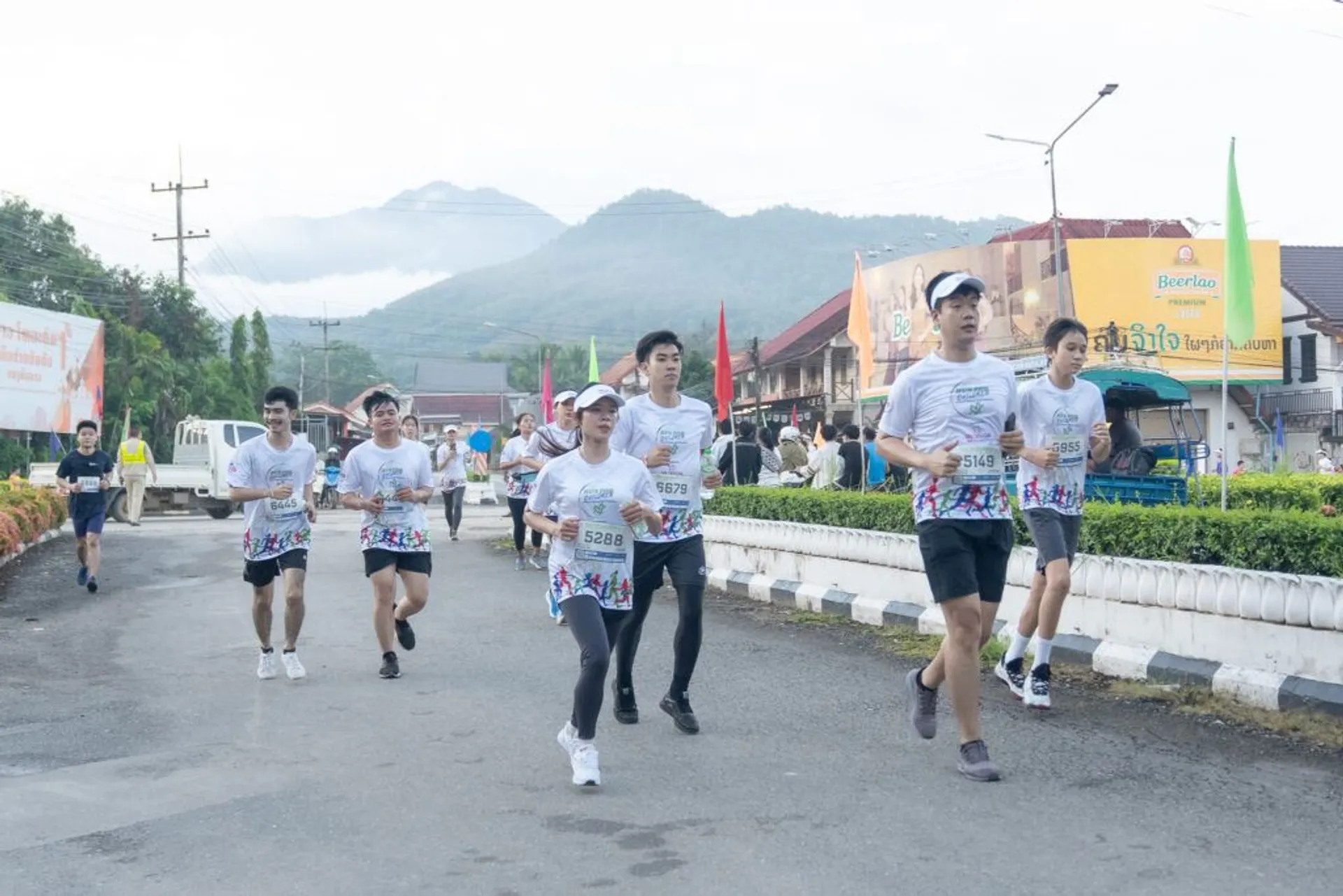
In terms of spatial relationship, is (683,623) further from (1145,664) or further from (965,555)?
(1145,664)

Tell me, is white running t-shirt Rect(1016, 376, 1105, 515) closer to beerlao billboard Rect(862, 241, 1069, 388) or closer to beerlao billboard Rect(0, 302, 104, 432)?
beerlao billboard Rect(0, 302, 104, 432)

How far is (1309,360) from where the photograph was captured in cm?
4516

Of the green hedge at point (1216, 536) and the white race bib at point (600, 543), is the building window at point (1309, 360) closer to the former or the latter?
the green hedge at point (1216, 536)

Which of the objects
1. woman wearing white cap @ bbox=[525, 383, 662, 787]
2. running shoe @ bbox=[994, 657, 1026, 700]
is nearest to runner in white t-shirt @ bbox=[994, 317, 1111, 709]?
running shoe @ bbox=[994, 657, 1026, 700]

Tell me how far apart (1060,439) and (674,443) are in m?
1.99

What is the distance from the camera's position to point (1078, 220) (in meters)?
55.7

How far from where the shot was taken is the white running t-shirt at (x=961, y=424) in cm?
605

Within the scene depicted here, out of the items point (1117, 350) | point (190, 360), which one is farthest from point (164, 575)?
point (190, 360)

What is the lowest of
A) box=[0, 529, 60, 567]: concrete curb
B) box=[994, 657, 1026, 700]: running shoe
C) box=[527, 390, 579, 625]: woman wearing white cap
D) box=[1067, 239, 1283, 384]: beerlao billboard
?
box=[994, 657, 1026, 700]: running shoe

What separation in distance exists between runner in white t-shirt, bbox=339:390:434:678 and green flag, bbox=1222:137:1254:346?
5.92 metres

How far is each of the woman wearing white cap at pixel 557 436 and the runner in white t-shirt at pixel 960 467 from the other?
223 inches

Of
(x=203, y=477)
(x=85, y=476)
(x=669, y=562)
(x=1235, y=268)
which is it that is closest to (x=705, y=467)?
(x=669, y=562)

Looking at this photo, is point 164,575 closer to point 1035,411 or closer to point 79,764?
point 79,764

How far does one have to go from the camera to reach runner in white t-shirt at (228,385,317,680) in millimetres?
9188
